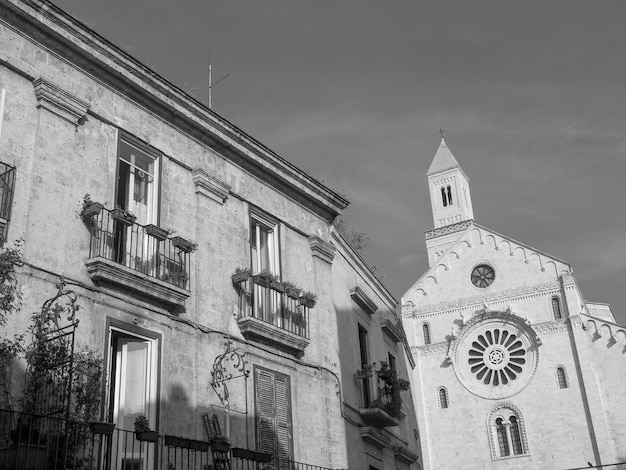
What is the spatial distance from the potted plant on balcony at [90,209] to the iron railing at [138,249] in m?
0.14

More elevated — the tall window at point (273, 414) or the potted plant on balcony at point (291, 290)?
the potted plant on balcony at point (291, 290)

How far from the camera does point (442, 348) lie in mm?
49562

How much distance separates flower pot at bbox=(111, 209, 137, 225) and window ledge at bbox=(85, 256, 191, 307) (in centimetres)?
71

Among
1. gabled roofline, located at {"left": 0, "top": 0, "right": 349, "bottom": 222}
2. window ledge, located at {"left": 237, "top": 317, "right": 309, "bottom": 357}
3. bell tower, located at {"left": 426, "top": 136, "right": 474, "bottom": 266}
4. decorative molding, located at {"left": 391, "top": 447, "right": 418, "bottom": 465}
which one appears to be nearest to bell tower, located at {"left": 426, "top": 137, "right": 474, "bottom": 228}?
bell tower, located at {"left": 426, "top": 136, "right": 474, "bottom": 266}

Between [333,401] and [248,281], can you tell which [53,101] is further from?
[333,401]

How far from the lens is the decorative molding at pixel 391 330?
2053 cm

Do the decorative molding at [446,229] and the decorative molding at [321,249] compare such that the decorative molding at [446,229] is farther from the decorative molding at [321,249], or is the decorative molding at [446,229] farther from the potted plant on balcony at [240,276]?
the potted plant on balcony at [240,276]

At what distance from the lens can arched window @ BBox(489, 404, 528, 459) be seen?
45844 millimetres

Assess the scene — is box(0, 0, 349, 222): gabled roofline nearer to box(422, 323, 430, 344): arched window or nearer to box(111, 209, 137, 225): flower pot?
box(111, 209, 137, 225): flower pot

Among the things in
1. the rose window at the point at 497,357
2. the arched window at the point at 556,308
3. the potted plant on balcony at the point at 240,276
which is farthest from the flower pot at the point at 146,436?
the arched window at the point at 556,308

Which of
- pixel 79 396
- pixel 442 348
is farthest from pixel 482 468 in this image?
pixel 79 396

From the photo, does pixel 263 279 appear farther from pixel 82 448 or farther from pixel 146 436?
pixel 82 448

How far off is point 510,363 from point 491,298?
4.30 m

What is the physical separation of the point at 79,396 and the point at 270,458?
10.9ft
